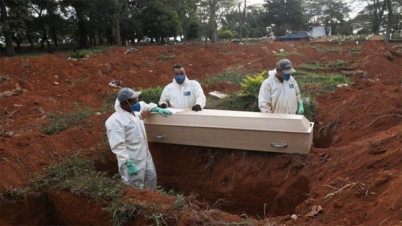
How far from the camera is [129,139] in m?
3.44

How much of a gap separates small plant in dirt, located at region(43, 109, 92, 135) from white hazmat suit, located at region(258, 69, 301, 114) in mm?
3096

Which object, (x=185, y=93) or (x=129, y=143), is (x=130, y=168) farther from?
(x=185, y=93)

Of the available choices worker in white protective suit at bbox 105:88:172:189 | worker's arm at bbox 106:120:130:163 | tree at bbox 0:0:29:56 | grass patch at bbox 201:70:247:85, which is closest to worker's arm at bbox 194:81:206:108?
worker in white protective suit at bbox 105:88:172:189

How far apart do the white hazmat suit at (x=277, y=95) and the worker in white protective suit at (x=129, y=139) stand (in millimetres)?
1558

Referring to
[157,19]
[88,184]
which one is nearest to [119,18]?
[157,19]

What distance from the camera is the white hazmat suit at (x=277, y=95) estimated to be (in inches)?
160

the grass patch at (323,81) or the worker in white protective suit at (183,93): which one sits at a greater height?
the worker in white protective suit at (183,93)

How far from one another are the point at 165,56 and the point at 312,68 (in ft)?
19.2

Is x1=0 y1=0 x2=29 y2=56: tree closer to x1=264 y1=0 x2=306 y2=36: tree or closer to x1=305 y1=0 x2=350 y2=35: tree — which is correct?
x1=264 y1=0 x2=306 y2=36: tree

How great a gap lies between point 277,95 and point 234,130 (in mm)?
987

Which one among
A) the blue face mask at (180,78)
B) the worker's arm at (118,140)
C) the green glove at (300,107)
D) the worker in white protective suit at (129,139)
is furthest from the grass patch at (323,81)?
the worker's arm at (118,140)

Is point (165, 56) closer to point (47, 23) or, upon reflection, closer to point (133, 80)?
point (133, 80)

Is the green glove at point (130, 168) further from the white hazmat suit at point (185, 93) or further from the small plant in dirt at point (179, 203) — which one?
the white hazmat suit at point (185, 93)

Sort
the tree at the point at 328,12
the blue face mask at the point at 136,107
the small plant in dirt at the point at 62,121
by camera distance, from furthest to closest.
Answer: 1. the tree at the point at 328,12
2. the small plant in dirt at the point at 62,121
3. the blue face mask at the point at 136,107
